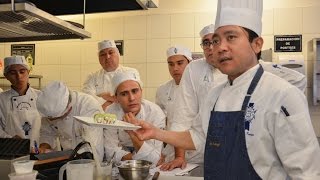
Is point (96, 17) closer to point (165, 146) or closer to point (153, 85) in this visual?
point (153, 85)

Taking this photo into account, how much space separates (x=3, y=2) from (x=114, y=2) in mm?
1037

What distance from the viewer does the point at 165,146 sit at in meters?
2.76

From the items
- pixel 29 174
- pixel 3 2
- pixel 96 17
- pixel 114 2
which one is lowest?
pixel 29 174

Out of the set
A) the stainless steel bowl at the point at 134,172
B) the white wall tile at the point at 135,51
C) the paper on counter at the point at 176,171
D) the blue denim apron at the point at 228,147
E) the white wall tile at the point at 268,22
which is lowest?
the paper on counter at the point at 176,171

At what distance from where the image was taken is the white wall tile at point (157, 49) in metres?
4.28

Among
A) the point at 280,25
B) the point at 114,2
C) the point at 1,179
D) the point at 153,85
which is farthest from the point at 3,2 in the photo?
the point at 280,25

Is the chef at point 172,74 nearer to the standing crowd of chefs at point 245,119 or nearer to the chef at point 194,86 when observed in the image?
the chef at point 194,86

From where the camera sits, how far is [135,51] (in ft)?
14.4

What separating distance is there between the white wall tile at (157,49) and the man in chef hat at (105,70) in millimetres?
660

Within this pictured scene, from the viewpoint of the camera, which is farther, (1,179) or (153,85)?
(153,85)

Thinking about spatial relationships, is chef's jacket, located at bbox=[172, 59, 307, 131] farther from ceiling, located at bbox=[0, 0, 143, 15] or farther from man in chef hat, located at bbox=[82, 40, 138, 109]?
man in chef hat, located at bbox=[82, 40, 138, 109]

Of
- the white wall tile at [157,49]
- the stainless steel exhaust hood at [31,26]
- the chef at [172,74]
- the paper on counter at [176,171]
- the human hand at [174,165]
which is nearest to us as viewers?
the stainless steel exhaust hood at [31,26]

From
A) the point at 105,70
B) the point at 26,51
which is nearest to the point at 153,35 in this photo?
the point at 105,70

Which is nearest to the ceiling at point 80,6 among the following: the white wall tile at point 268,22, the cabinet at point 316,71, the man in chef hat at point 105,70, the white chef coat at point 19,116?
the man in chef hat at point 105,70
